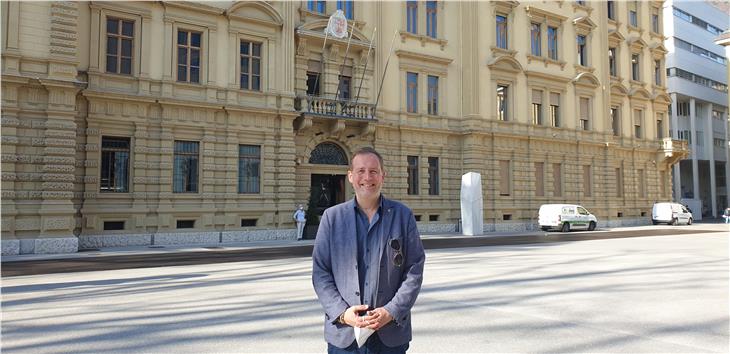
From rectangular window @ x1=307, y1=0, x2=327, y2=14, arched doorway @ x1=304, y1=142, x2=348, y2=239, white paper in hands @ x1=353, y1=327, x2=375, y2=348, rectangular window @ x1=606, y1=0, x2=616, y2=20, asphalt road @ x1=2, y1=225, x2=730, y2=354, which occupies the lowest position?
asphalt road @ x1=2, y1=225, x2=730, y2=354

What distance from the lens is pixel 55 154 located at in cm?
1755

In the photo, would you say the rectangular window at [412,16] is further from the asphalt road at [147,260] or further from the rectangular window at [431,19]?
the asphalt road at [147,260]

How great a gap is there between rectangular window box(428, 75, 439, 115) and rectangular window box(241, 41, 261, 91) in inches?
412

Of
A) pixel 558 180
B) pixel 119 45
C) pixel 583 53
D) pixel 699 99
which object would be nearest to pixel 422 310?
pixel 119 45

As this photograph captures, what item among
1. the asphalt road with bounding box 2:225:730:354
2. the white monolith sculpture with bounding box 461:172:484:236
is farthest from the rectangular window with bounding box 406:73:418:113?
the asphalt road with bounding box 2:225:730:354

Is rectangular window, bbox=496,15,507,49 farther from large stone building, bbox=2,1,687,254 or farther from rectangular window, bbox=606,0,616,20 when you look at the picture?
rectangular window, bbox=606,0,616,20

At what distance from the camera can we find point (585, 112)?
3600cm

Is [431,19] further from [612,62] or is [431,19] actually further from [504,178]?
[612,62]

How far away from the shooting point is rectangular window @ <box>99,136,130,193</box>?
780 inches

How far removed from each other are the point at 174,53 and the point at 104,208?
7147 mm

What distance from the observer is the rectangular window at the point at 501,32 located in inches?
1254

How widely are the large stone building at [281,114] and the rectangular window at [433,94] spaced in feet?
0.41

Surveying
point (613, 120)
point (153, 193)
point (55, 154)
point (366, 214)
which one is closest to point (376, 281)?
point (366, 214)

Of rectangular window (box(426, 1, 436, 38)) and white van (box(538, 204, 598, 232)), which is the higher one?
rectangular window (box(426, 1, 436, 38))
